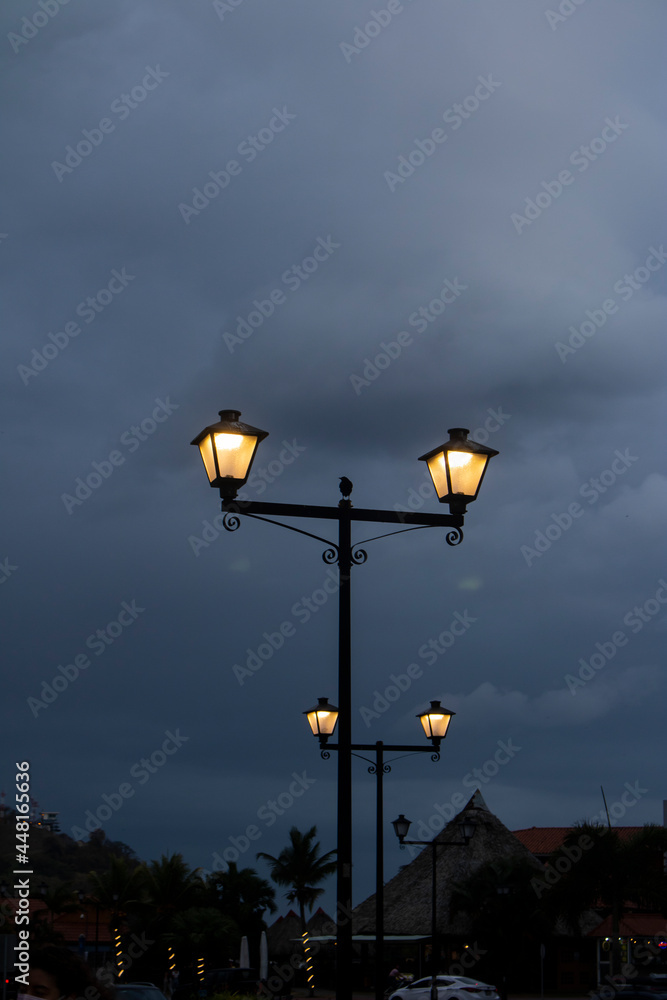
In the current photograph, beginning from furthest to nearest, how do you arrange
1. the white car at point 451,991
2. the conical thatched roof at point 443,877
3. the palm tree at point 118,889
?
1. the conical thatched roof at point 443,877
2. the palm tree at point 118,889
3. the white car at point 451,991

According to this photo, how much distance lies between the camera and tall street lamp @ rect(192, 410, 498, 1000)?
8.07 meters

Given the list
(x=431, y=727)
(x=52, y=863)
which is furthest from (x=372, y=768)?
(x=52, y=863)

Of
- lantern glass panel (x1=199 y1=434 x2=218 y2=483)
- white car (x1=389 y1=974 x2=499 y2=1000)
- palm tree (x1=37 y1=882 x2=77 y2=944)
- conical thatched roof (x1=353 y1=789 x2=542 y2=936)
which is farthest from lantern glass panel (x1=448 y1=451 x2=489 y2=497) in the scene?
palm tree (x1=37 y1=882 x2=77 y2=944)

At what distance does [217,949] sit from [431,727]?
44.4 meters

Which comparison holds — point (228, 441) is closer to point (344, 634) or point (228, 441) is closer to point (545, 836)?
point (344, 634)

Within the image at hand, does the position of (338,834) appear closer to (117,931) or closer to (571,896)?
(571,896)

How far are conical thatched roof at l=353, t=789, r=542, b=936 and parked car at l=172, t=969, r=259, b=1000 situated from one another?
17909 millimetres

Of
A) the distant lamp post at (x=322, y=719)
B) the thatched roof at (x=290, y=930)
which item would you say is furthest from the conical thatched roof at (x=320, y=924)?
the distant lamp post at (x=322, y=719)

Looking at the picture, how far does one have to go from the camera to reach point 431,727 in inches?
656

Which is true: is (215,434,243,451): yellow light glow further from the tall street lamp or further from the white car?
the white car

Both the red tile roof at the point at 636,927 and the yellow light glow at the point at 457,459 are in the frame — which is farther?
the red tile roof at the point at 636,927

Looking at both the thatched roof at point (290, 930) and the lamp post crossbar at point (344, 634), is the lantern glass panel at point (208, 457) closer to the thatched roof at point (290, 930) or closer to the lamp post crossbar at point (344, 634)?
the lamp post crossbar at point (344, 634)

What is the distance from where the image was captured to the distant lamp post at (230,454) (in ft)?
26.9

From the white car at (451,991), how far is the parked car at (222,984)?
5219 mm
